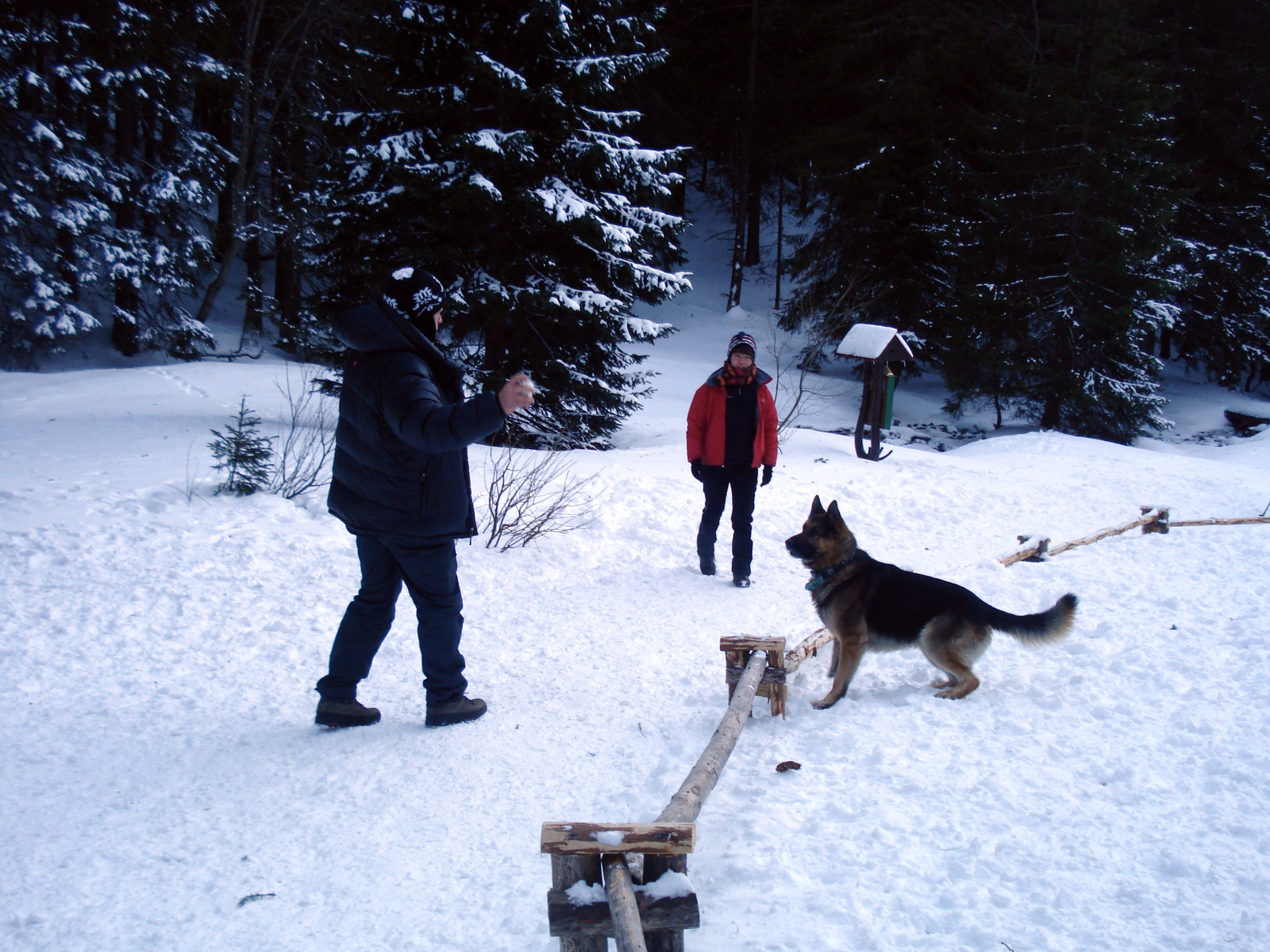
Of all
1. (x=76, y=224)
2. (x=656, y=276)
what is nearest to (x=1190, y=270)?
(x=656, y=276)

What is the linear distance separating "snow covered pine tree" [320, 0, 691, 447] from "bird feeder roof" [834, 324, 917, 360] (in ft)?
10.2

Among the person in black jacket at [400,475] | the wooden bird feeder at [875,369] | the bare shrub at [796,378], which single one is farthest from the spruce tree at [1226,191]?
the person in black jacket at [400,475]

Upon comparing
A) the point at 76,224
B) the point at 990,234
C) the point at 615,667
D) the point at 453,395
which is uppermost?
the point at 990,234

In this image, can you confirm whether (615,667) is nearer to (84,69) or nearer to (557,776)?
(557,776)

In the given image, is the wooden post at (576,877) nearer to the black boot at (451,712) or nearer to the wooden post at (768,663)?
the black boot at (451,712)

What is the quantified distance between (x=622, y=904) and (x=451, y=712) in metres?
1.80

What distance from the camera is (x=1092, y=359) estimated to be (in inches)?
717

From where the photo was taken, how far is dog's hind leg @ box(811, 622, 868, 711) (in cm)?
384

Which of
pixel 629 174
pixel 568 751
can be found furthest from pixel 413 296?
pixel 629 174

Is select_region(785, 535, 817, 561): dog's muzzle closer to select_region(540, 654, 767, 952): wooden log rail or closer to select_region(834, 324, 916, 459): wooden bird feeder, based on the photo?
select_region(540, 654, 767, 952): wooden log rail

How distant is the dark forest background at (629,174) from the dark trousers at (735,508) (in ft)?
17.6

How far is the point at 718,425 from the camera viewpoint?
5945mm

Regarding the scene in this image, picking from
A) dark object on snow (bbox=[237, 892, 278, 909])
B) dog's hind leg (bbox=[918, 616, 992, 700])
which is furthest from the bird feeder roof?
dark object on snow (bbox=[237, 892, 278, 909])

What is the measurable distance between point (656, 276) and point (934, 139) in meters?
13.4
